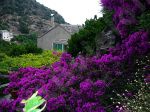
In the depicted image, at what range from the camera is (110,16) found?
368 inches

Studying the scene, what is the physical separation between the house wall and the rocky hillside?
1200 inches

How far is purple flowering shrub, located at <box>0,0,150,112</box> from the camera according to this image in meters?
7.24

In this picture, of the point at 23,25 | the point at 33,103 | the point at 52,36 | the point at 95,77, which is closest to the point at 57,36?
the point at 52,36

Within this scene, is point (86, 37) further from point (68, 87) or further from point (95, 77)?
point (68, 87)

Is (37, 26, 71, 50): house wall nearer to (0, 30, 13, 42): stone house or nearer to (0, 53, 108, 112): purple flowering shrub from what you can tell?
(0, 30, 13, 42): stone house

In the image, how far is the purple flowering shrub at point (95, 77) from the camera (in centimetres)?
724

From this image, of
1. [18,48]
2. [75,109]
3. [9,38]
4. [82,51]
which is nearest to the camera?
[75,109]

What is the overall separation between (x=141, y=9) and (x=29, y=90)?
2.75m

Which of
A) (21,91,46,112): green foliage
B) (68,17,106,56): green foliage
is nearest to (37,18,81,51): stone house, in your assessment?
(68,17,106,56): green foliage

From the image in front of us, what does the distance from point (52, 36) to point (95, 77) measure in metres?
45.6

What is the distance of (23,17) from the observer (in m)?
99.6

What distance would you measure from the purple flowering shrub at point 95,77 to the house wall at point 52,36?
41.3 m

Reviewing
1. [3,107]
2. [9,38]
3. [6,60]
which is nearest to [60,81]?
[3,107]

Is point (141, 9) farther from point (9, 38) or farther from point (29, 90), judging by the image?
point (9, 38)
